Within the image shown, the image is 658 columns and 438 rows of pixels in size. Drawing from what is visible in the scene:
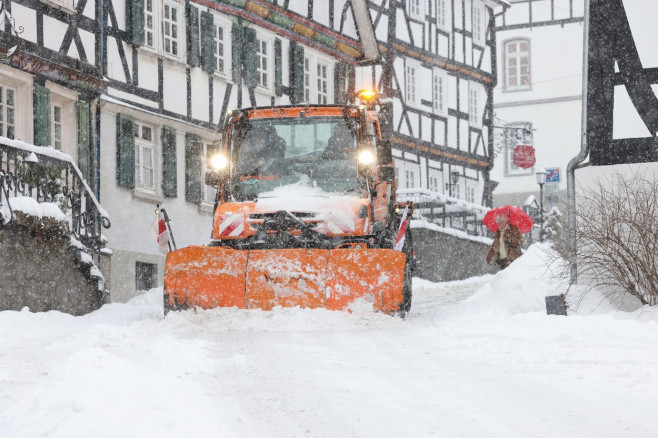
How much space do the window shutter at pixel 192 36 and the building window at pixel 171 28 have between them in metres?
0.28

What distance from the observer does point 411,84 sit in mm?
30500

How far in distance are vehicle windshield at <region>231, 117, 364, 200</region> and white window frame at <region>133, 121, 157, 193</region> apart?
6.67 meters

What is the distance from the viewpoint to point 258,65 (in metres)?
22.9

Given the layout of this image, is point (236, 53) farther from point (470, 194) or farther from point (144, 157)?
point (470, 194)

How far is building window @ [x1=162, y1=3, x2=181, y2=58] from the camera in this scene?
19922mm

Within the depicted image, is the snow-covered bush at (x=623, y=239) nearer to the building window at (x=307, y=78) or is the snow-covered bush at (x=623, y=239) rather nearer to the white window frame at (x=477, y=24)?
the building window at (x=307, y=78)

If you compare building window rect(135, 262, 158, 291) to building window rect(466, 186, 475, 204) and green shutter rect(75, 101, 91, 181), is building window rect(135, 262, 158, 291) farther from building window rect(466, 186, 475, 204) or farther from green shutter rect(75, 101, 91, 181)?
building window rect(466, 186, 475, 204)

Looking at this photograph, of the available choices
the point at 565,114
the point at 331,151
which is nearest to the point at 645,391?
the point at 331,151

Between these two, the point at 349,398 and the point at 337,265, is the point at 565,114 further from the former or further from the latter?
the point at 349,398

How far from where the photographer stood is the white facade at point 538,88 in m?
44.8

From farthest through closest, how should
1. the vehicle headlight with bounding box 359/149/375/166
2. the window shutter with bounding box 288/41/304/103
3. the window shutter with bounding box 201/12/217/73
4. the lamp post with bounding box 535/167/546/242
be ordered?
the lamp post with bounding box 535/167/546/242
the window shutter with bounding box 288/41/304/103
the window shutter with bounding box 201/12/217/73
the vehicle headlight with bounding box 359/149/375/166

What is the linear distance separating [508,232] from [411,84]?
11.6m

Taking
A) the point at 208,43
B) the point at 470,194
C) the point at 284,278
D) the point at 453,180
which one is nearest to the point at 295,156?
the point at 284,278

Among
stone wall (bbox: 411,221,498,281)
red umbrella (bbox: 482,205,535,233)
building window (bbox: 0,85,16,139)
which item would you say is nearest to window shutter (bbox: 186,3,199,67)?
building window (bbox: 0,85,16,139)
